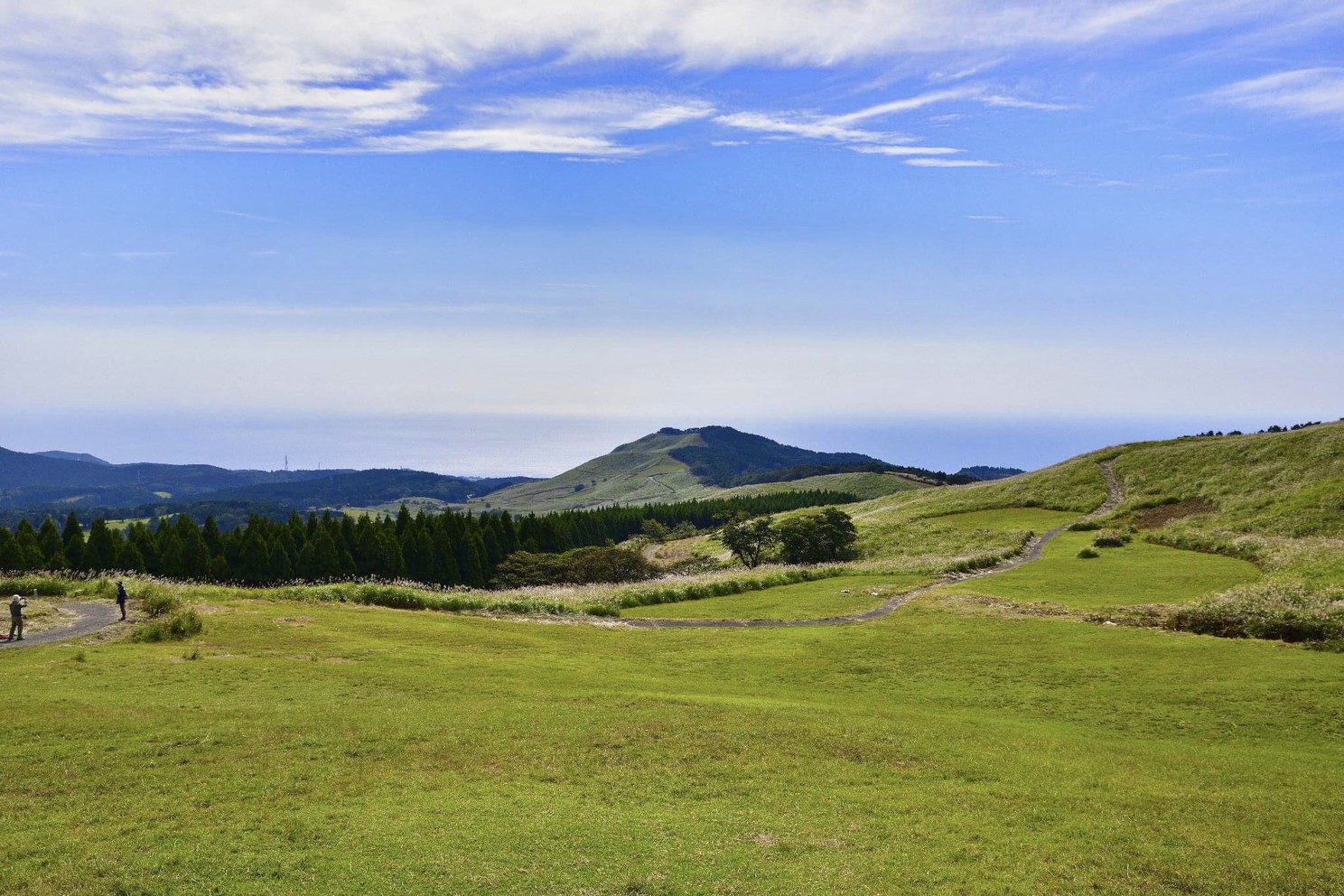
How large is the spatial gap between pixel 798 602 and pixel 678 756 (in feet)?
99.0

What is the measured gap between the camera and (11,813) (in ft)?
46.4

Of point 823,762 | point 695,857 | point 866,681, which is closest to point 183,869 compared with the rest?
point 695,857

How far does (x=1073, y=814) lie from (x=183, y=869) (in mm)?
15772

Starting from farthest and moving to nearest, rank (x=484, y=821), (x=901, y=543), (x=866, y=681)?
(x=901, y=543)
(x=866, y=681)
(x=484, y=821)

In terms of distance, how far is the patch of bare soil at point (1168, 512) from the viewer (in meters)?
69.5

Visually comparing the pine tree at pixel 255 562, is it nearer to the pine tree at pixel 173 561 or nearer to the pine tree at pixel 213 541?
the pine tree at pixel 213 541

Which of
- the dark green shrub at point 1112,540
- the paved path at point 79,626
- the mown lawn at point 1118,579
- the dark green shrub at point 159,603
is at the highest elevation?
the dark green shrub at point 1112,540

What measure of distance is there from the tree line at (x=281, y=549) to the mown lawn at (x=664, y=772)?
52079 mm

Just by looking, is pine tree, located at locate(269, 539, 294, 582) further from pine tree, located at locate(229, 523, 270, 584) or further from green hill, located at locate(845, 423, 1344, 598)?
green hill, located at locate(845, 423, 1344, 598)

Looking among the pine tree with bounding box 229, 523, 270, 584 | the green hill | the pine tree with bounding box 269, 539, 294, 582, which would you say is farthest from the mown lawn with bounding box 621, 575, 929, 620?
the pine tree with bounding box 229, 523, 270, 584

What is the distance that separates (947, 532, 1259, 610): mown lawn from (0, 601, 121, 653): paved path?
41.5 m

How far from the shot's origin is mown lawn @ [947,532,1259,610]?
42.2 meters

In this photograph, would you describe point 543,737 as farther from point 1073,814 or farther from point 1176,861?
point 1176,861

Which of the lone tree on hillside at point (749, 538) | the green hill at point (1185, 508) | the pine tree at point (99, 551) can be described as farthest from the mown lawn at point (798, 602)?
the pine tree at point (99, 551)
